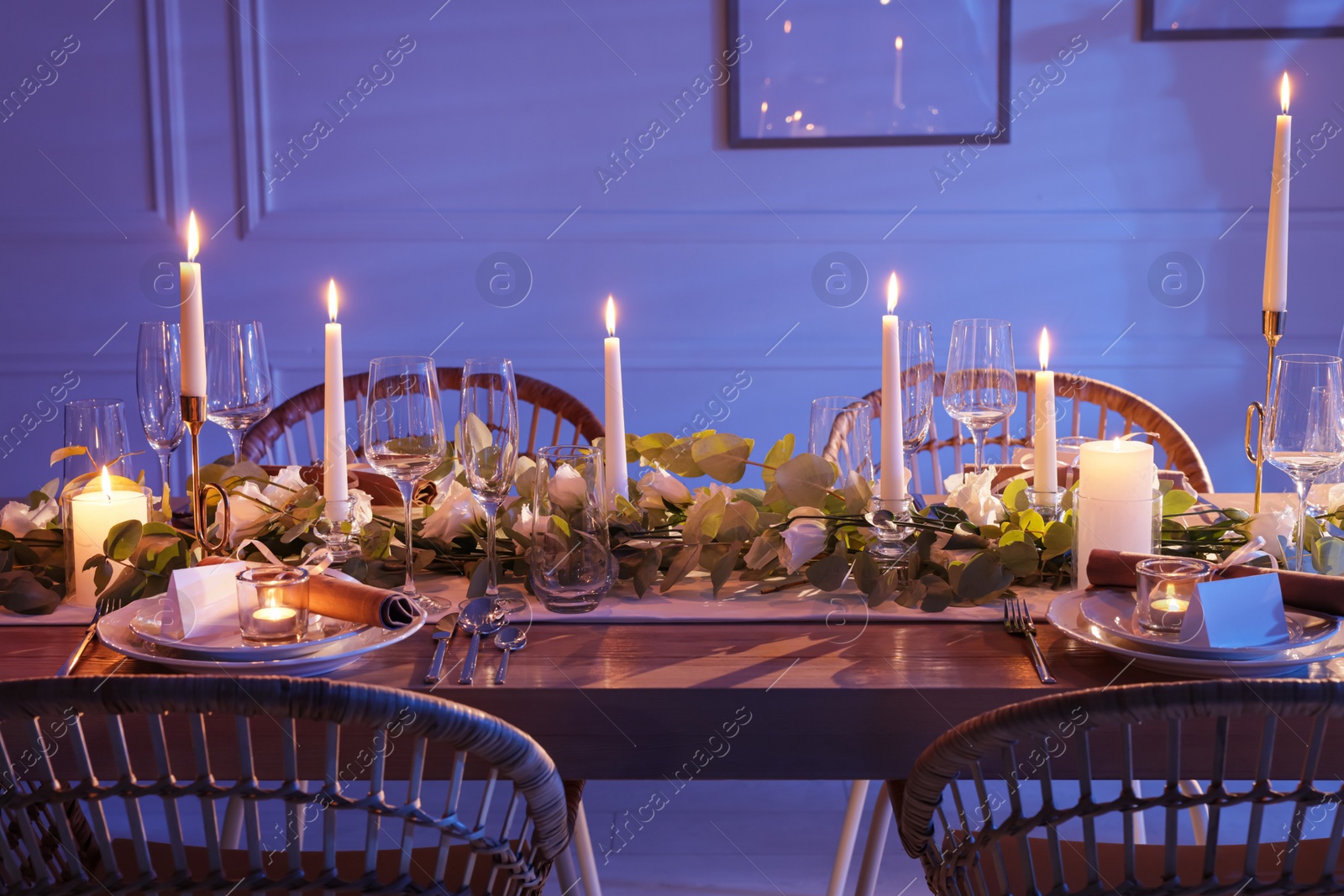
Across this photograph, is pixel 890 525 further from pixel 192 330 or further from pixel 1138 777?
pixel 192 330

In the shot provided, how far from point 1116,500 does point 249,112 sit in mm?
2425

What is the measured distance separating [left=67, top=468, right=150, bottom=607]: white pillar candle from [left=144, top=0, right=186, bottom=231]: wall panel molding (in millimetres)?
1880

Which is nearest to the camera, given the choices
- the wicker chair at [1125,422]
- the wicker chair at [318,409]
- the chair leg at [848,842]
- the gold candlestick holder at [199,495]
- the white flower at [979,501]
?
the gold candlestick holder at [199,495]

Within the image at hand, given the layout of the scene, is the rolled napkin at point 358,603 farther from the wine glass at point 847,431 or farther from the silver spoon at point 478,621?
the wine glass at point 847,431

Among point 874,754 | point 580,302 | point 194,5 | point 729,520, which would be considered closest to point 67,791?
point 874,754

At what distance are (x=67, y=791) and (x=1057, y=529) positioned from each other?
0.97 meters

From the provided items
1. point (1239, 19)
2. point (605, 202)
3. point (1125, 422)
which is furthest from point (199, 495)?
point (1239, 19)

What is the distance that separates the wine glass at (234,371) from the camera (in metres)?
1.38

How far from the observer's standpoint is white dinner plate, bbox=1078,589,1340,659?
1.02 meters

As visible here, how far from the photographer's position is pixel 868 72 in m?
2.93

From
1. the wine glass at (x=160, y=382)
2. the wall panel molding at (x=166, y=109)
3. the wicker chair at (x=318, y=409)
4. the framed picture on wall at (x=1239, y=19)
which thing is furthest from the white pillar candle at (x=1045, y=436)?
the wall panel molding at (x=166, y=109)

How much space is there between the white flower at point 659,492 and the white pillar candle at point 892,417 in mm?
237

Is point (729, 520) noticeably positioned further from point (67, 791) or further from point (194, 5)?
point (194, 5)

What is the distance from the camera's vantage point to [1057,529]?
132 centimetres
